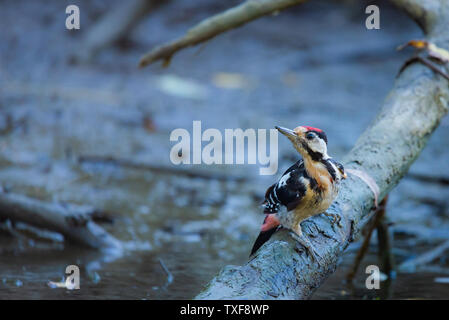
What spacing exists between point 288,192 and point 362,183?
0.59 metres

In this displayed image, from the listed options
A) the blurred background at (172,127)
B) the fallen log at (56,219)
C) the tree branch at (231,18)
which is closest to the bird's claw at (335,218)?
the blurred background at (172,127)

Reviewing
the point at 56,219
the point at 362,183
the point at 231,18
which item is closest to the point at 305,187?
the point at 362,183

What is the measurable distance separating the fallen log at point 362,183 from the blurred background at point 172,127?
79cm

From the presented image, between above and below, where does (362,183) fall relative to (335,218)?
above

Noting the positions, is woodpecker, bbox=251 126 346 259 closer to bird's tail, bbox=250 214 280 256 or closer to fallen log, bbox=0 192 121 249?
bird's tail, bbox=250 214 280 256

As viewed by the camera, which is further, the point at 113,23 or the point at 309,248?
the point at 113,23

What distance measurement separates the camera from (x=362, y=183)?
282cm

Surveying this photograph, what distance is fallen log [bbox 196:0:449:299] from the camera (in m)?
2.12

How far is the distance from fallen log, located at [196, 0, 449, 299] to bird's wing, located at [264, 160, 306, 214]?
0.12 metres

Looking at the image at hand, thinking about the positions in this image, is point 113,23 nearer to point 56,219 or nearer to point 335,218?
point 56,219

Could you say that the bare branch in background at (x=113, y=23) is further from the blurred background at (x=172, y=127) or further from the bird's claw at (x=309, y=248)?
the bird's claw at (x=309, y=248)

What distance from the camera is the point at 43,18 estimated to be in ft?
32.6

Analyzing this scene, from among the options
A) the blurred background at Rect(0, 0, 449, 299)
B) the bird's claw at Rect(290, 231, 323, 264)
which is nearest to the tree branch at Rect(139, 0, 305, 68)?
the blurred background at Rect(0, 0, 449, 299)

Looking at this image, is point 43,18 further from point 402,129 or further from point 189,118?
point 402,129
